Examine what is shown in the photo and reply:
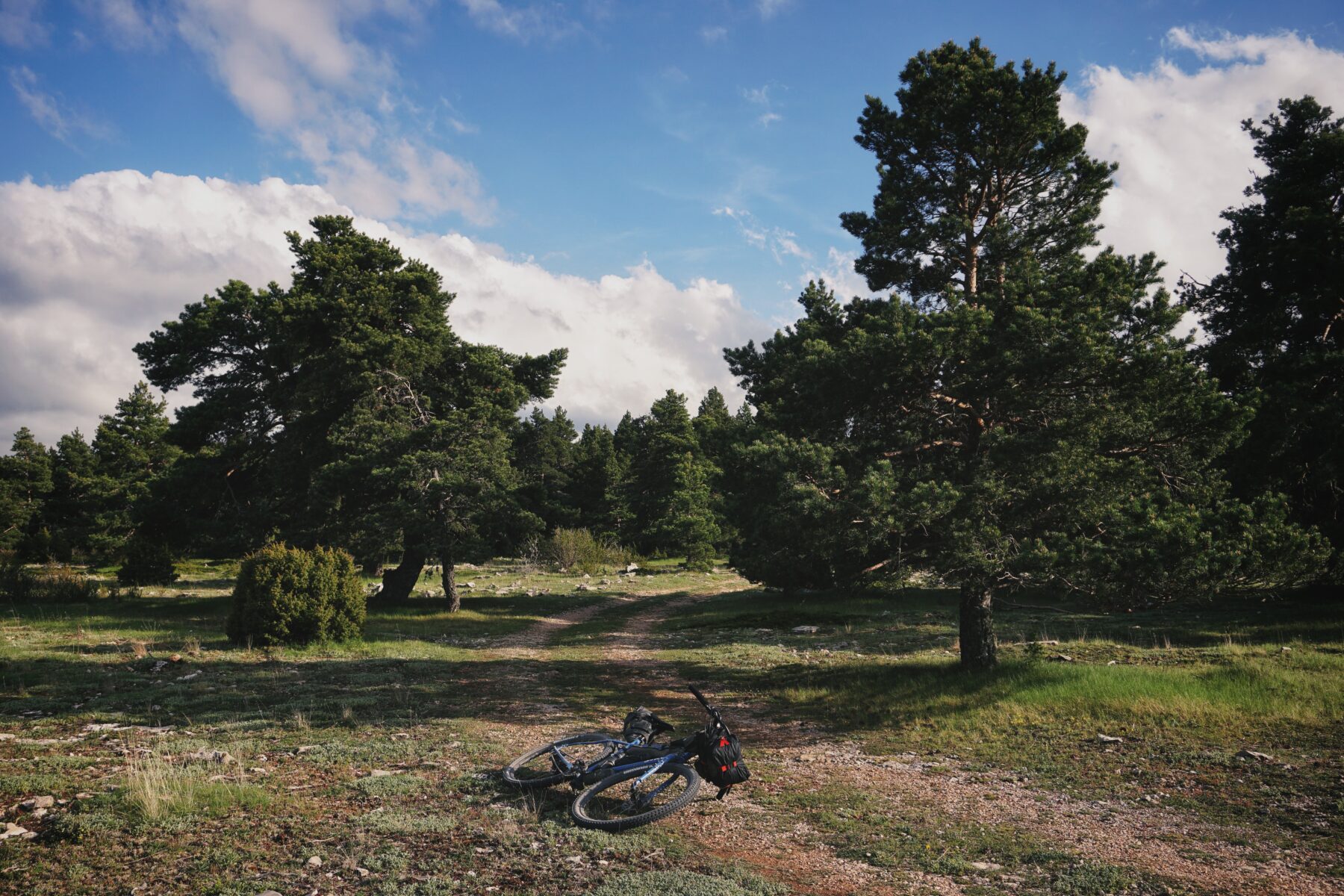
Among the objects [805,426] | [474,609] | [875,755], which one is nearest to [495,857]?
[875,755]

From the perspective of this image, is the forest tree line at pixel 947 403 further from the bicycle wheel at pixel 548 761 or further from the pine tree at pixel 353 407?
the bicycle wheel at pixel 548 761

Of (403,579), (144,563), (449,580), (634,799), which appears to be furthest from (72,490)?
(634,799)

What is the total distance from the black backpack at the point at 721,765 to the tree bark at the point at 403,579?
81.7ft

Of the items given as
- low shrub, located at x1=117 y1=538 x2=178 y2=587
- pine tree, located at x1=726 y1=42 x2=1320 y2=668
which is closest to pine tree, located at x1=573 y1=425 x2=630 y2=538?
low shrub, located at x1=117 y1=538 x2=178 y2=587

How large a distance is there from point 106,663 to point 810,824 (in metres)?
16.1

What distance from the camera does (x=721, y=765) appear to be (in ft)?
24.4

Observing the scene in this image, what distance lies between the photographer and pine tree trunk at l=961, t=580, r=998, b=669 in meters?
14.3

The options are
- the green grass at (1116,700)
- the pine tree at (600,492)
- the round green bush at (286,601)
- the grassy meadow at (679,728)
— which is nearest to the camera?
the grassy meadow at (679,728)

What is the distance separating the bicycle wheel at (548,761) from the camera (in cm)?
793

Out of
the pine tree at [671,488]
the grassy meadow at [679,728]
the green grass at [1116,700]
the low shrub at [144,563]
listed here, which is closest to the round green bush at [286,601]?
the grassy meadow at [679,728]

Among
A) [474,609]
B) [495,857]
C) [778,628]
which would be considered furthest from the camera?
[474,609]

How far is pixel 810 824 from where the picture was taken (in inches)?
294

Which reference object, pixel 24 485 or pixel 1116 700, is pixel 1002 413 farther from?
pixel 24 485

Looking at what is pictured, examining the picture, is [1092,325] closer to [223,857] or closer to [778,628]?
[223,857]
